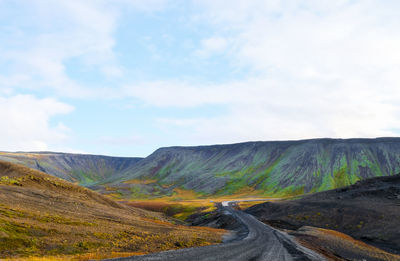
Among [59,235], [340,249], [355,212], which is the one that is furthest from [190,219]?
[59,235]

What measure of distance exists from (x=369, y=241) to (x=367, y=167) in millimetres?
142581

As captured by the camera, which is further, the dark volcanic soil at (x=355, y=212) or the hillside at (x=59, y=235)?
the dark volcanic soil at (x=355, y=212)

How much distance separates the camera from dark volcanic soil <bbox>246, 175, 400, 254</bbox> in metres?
55.1

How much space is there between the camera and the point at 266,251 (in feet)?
98.8

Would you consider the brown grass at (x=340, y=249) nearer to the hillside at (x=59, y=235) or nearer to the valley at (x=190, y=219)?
the valley at (x=190, y=219)

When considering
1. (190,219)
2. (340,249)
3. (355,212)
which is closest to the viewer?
(340,249)

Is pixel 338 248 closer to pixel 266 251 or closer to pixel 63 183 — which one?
pixel 266 251

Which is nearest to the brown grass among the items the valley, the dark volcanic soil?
the valley

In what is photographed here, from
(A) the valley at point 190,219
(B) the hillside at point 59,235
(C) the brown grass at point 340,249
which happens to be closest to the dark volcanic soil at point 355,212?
(A) the valley at point 190,219

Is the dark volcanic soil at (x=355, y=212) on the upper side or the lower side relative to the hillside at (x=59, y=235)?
lower

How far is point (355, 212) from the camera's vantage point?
6869 cm

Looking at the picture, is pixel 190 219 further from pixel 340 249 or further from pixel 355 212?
pixel 340 249

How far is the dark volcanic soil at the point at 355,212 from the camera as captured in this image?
181 feet

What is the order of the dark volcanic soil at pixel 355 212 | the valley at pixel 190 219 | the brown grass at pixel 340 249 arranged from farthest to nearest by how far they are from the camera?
1. the dark volcanic soil at pixel 355 212
2. the brown grass at pixel 340 249
3. the valley at pixel 190 219
